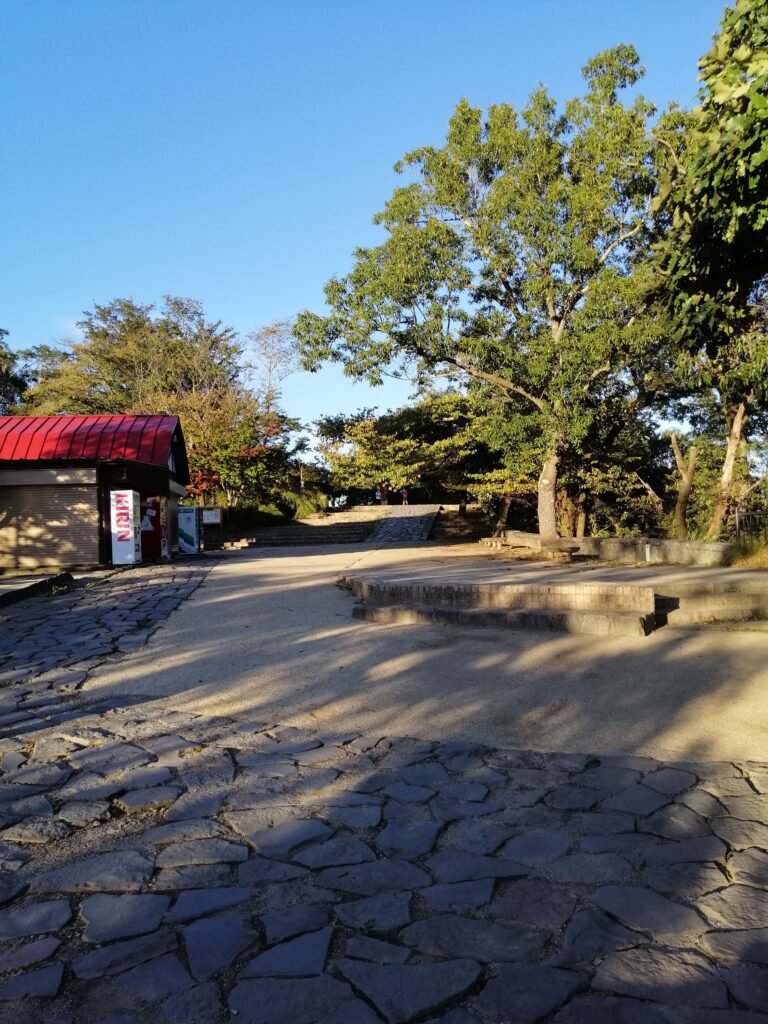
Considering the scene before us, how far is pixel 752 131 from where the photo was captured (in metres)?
4.48

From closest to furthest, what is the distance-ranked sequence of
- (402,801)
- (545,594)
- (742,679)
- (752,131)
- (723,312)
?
(402,801) < (752,131) < (742,679) < (723,312) < (545,594)

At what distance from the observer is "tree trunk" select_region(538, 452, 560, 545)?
16.8 meters

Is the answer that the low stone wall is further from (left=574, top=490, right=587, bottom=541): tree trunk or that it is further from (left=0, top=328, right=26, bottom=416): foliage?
(left=0, top=328, right=26, bottom=416): foliage

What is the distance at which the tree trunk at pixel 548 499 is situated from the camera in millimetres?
16812

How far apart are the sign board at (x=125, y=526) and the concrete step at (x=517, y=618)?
32.5 ft

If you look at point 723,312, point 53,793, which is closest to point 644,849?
point 53,793

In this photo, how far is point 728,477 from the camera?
15.8 meters

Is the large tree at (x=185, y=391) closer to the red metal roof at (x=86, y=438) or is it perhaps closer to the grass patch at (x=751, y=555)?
the red metal roof at (x=86, y=438)

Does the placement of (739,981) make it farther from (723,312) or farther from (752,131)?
(723,312)

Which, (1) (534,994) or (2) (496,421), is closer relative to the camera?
(1) (534,994)

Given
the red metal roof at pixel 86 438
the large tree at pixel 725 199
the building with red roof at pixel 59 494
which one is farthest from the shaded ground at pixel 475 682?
the red metal roof at pixel 86 438

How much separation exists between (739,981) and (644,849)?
0.83 m

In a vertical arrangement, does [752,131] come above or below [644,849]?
above

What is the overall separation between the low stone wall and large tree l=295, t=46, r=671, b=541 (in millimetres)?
2393
